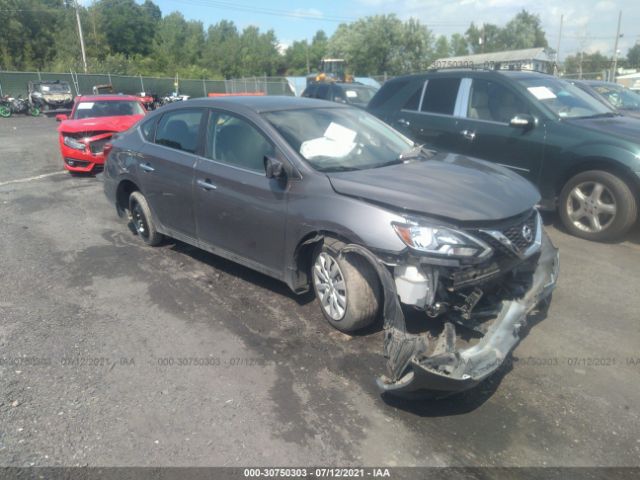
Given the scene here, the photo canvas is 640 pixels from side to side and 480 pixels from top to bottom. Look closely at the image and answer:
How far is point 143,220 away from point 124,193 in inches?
21.2

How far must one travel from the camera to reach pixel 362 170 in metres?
4.01

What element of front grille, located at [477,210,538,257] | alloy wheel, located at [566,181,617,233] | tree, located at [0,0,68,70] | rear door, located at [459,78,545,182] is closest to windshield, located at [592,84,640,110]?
rear door, located at [459,78,545,182]

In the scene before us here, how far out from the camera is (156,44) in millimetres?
79062

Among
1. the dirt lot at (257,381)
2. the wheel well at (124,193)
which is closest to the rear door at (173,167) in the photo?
the wheel well at (124,193)

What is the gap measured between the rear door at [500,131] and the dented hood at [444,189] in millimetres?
2299

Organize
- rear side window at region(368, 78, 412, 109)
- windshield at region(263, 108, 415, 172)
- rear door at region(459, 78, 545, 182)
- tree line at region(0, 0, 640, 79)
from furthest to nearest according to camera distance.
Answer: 1. tree line at region(0, 0, 640, 79)
2. rear side window at region(368, 78, 412, 109)
3. rear door at region(459, 78, 545, 182)
4. windshield at region(263, 108, 415, 172)

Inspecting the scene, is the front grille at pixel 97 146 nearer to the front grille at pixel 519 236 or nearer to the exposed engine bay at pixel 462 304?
the exposed engine bay at pixel 462 304

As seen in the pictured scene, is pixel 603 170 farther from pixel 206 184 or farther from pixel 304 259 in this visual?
pixel 206 184

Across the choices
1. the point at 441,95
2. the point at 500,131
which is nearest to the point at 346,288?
the point at 500,131

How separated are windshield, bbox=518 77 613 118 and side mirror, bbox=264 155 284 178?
154 inches

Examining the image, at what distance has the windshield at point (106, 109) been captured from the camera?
11.1 meters

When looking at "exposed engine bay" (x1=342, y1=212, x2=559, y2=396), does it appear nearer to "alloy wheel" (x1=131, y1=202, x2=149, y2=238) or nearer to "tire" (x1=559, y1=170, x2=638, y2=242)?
"tire" (x1=559, y1=170, x2=638, y2=242)

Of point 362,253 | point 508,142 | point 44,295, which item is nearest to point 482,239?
point 362,253

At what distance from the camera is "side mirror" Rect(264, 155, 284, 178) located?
12.9 feet
